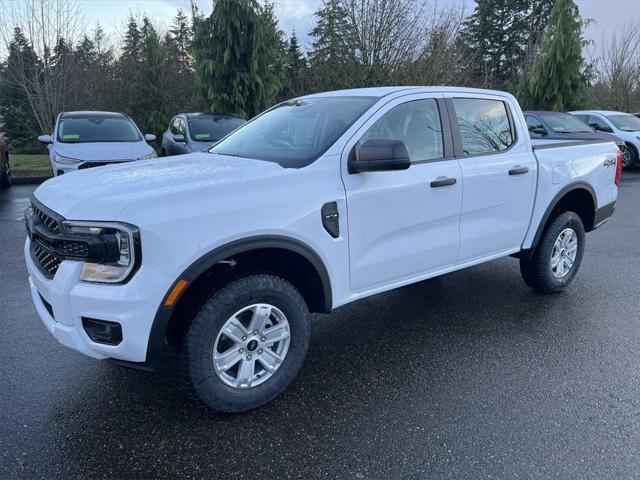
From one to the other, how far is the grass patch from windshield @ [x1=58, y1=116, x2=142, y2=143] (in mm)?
2989

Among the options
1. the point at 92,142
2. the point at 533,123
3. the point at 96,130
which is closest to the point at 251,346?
the point at 92,142

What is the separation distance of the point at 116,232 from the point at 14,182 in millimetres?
11527

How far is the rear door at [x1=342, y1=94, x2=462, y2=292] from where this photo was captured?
3219 mm

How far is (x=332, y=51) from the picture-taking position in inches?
646

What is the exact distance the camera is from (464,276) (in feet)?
18.2

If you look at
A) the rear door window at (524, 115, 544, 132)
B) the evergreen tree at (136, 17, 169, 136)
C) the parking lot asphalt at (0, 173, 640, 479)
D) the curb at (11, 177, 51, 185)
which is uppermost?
the evergreen tree at (136, 17, 169, 136)

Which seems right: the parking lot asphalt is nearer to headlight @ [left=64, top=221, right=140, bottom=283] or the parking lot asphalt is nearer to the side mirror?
headlight @ [left=64, top=221, right=140, bottom=283]

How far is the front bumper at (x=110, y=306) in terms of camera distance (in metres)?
2.44

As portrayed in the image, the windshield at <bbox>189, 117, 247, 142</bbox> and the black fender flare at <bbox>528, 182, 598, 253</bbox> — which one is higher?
the windshield at <bbox>189, 117, 247, 142</bbox>

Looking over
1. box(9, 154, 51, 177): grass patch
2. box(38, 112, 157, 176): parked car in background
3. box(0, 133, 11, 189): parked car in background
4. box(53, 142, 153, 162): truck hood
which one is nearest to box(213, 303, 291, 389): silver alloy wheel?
box(38, 112, 157, 176): parked car in background

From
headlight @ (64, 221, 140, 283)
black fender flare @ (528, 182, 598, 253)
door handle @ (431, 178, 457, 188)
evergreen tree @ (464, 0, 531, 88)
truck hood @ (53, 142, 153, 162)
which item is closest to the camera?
headlight @ (64, 221, 140, 283)

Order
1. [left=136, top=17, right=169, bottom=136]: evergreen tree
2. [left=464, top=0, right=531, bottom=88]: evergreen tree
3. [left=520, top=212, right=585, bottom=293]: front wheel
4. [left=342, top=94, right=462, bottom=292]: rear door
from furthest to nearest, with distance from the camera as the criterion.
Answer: [left=464, top=0, right=531, bottom=88]: evergreen tree → [left=136, top=17, right=169, bottom=136]: evergreen tree → [left=520, top=212, right=585, bottom=293]: front wheel → [left=342, top=94, right=462, bottom=292]: rear door

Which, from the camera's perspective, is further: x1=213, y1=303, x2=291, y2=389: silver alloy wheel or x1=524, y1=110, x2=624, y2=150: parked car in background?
x1=524, y1=110, x2=624, y2=150: parked car in background

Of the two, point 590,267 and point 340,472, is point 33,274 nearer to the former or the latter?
point 340,472
